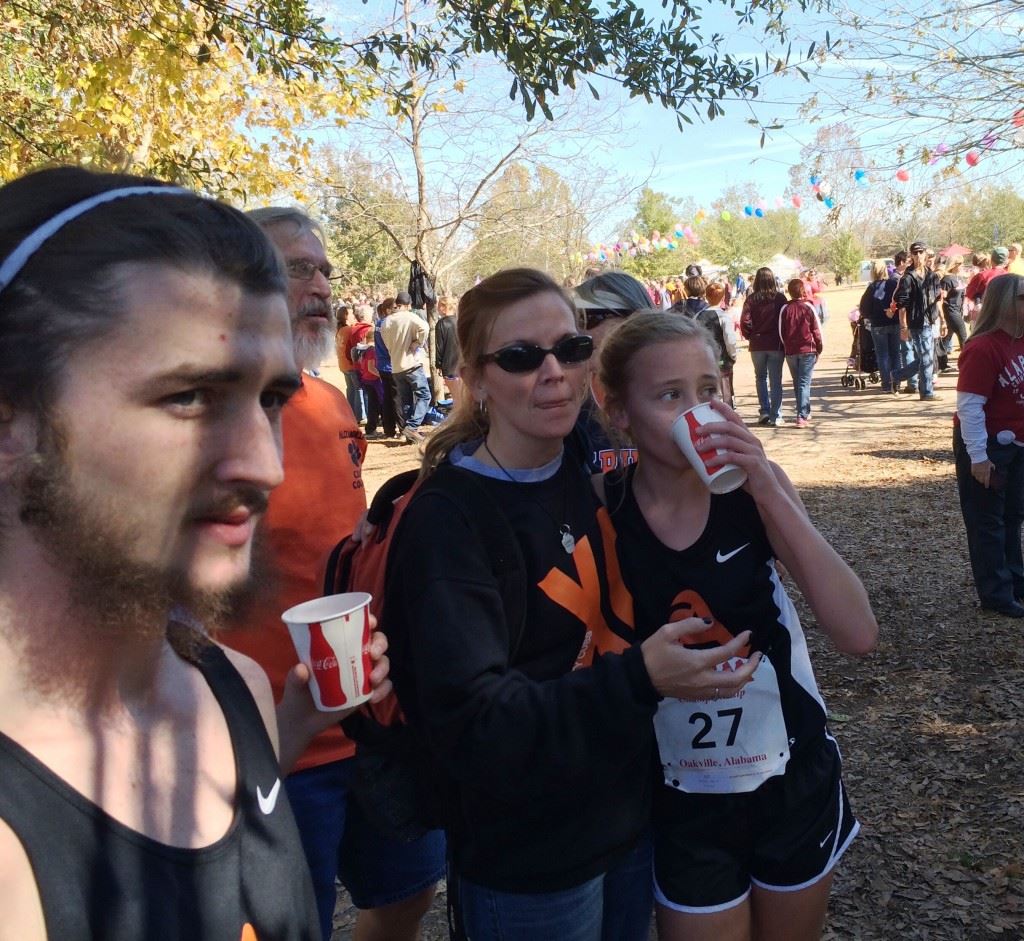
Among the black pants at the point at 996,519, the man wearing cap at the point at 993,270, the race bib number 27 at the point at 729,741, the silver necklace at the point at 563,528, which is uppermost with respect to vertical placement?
the man wearing cap at the point at 993,270

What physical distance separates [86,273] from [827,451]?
1152 centimetres

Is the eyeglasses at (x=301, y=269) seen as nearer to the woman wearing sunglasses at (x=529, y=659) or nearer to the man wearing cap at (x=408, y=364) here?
the woman wearing sunglasses at (x=529, y=659)

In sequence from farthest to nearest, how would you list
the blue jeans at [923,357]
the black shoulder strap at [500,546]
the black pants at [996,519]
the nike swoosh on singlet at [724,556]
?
the blue jeans at [923,357], the black pants at [996,519], the nike swoosh on singlet at [724,556], the black shoulder strap at [500,546]

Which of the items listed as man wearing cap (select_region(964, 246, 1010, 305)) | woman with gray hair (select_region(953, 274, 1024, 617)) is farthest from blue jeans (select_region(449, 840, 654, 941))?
man wearing cap (select_region(964, 246, 1010, 305))

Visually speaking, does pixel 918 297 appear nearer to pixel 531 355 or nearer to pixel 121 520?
pixel 531 355

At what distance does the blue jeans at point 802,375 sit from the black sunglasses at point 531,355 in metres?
11.5

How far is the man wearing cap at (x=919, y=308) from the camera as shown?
44.3ft

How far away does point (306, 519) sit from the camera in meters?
2.42

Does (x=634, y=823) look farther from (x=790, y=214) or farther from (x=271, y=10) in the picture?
(x=790, y=214)

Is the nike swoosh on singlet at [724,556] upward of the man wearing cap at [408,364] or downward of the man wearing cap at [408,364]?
downward

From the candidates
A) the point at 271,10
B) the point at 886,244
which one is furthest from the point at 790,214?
the point at 271,10

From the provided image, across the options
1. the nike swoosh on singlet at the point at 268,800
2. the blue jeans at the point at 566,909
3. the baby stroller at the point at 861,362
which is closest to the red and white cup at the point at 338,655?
the nike swoosh on singlet at the point at 268,800

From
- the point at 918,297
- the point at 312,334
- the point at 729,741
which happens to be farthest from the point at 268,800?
the point at 918,297

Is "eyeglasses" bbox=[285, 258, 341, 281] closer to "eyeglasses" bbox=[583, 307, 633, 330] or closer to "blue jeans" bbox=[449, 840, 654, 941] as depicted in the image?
"eyeglasses" bbox=[583, 307, 633, 330]
